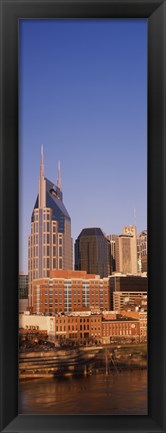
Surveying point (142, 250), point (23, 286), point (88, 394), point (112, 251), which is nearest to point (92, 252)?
point (112, 251)

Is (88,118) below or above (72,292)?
above

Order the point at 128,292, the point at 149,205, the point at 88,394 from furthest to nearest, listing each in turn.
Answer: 1. the point at 128,292
2. the point at 88,394
3. the point at 149,205

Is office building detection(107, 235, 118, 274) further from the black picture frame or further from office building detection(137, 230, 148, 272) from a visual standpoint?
the black picture frame

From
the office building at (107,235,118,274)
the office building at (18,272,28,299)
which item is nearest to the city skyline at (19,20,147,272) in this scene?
the office building at (107,235,118,274)

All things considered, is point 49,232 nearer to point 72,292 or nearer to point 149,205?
point 72,292
